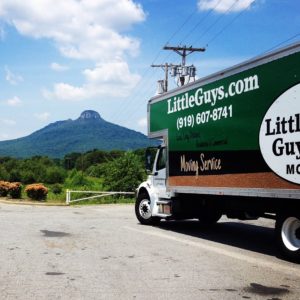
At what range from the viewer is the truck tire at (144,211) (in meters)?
14.4

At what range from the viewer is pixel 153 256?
29.8 feet

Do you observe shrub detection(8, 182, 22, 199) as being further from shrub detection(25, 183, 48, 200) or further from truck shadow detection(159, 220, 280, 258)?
truck shadow detection(159, 220, 280, 258)

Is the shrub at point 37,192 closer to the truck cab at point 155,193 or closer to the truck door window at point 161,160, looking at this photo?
the truck cab at point 155,193

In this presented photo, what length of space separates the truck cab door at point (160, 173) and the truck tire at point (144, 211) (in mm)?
711

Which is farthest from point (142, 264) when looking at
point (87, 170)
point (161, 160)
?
point (87, 170)

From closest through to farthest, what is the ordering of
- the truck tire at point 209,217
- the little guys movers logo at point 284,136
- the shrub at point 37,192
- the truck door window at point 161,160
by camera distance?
the little guys movers logo at point 284,136, the truck door window at point 161,160, the truck tire at point 209,217, the shrub at point 37,192

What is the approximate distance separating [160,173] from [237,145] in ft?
13.7

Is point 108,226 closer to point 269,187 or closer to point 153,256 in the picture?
point 153,256

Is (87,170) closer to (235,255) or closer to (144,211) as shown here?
(144,211)

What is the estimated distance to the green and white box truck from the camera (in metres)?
8.55

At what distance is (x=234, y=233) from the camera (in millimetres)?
12992

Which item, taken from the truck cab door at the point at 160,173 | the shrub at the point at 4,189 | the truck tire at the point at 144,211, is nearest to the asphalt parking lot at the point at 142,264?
the truck tire at the point at 144,211

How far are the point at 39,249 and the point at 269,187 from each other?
14.8 ft

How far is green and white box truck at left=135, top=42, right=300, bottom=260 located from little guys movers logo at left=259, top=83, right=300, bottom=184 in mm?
16
